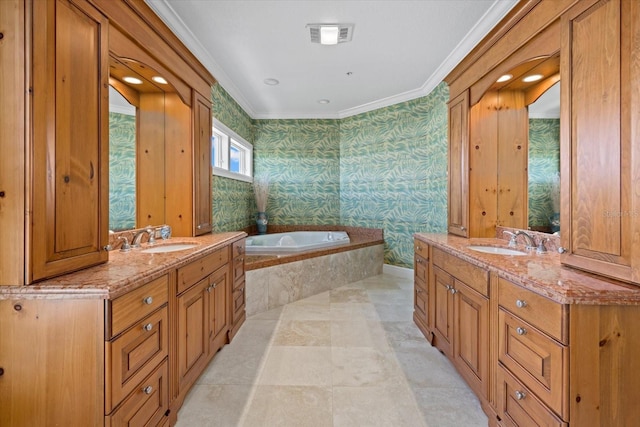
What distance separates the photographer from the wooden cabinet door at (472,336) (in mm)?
1498

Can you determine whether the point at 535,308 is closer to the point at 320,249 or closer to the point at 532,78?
A: the point at 532,78

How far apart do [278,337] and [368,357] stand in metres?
0.74

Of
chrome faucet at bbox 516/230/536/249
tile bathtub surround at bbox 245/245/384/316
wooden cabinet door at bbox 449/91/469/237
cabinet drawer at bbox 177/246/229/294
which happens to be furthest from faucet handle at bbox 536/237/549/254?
tile bathtub surround at bbox 245/245/384/316

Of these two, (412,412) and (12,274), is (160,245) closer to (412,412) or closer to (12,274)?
(12,274)

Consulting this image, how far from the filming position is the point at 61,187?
116cm

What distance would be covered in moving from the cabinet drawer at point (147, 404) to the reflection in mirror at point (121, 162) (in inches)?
39.1

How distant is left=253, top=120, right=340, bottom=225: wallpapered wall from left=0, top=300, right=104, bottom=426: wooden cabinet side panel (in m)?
3.76

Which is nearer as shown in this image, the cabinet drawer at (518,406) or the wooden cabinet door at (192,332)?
the cabinet drawer at (518,406)

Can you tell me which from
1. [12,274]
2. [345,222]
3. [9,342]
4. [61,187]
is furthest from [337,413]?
[345,222]

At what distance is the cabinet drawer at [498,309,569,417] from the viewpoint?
100cm

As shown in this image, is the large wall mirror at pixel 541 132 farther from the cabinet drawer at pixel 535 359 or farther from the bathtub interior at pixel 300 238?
the bathtub interior at pixel 300 238

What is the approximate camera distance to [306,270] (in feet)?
10.7

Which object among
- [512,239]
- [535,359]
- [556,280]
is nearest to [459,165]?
A: [512,239]

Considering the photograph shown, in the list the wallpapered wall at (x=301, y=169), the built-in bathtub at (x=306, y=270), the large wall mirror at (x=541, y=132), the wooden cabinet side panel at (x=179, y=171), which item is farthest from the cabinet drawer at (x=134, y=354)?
the wallpapered wall at (x=301, y=169)
